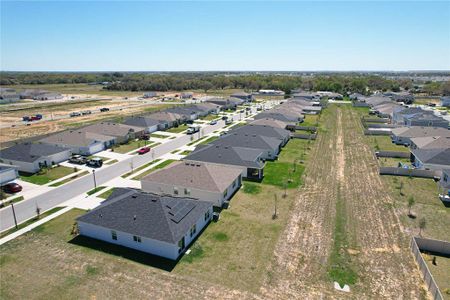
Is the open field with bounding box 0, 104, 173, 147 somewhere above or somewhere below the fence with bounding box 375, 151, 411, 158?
above

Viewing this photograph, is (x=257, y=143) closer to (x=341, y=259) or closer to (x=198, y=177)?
(x=198, y=177)

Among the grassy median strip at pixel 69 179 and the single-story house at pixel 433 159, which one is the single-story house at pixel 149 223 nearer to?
the grassy median strip at pixel 69 179

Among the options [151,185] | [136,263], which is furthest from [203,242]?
[151,185]

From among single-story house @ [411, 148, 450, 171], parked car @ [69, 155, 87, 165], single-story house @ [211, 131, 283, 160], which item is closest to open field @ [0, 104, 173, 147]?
parked car @ [69, 155, 87, 165]

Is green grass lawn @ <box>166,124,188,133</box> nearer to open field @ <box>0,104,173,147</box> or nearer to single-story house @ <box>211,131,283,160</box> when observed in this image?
open field @ <box>0,104,173,147</box>

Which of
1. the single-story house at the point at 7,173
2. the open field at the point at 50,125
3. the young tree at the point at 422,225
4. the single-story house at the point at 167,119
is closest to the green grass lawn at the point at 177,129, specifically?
the single-story house at the point at 167,119

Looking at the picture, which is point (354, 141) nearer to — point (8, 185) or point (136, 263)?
point (136, 263)
